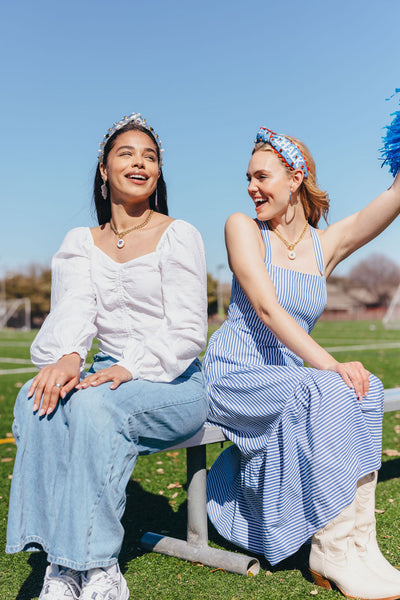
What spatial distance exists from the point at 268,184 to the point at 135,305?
0.91 meters

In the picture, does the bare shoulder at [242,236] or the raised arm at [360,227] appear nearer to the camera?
the bare shoulder at [242,236]

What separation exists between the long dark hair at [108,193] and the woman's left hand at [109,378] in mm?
962

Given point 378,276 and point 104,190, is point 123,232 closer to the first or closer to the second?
point 104,190

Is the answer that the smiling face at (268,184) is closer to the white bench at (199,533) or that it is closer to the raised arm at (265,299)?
the raised arm at (265,299)

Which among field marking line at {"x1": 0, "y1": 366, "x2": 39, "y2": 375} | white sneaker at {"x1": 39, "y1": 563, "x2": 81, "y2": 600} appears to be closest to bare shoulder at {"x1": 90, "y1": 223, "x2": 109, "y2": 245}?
white sneaker at {"x1": 39, "y1": 563, "x2": 81, "y2": 600}

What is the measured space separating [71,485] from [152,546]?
45.2 inches

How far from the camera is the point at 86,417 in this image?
209cm

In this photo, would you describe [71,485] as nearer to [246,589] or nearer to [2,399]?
[246,589]

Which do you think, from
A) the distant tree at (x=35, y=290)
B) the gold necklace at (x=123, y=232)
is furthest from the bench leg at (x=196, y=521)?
the distant tree at (x=35, y=290)

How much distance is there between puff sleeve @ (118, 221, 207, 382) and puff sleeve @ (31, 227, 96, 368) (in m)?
0.22

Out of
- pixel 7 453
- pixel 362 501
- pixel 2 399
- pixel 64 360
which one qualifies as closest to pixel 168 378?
pixel 64 360

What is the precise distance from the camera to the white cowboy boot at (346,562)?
2369mm

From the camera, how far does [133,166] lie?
9.18ft

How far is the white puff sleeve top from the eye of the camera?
2434 millimetres
